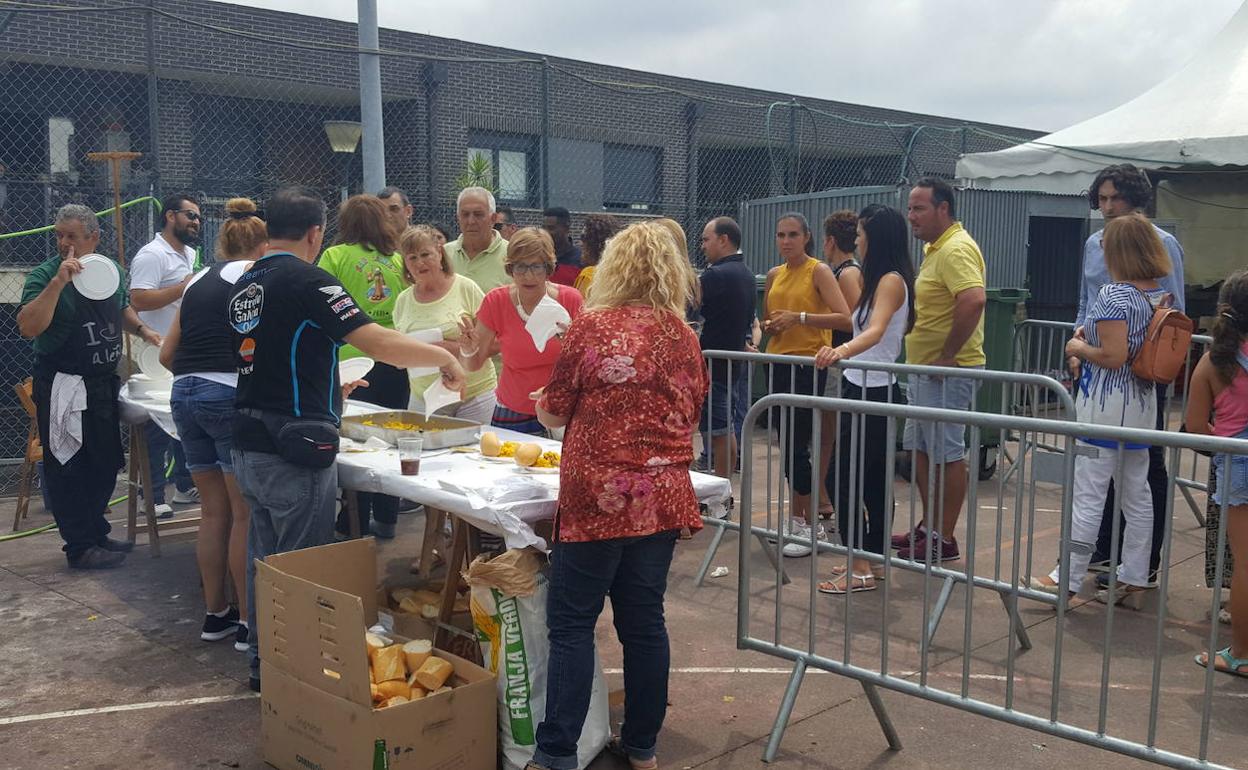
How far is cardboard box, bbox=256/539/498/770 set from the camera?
10.7 ft

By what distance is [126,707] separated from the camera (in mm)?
4164

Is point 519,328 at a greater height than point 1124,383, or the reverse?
point 519,328

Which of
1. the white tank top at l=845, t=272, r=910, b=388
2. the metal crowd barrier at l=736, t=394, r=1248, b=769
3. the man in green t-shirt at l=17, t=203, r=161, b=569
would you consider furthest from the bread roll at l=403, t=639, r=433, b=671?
the man in green t-shirt at l=17, t=203, r=161, b=569

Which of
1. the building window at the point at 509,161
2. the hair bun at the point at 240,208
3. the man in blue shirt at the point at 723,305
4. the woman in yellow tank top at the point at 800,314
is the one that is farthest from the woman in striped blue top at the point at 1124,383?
the building window at the point at 509,161

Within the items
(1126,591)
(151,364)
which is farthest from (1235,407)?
(151,364)

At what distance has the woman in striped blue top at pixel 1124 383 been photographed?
4.89 metres

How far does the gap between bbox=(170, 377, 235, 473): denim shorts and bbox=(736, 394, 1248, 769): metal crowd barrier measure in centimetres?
222

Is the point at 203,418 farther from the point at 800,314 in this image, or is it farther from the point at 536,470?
the point at 800,314

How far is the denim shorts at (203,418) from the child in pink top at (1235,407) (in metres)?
3.93

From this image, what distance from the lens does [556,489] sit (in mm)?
3758

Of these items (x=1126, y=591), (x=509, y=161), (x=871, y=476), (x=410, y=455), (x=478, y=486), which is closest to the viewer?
(x=478, y=486)

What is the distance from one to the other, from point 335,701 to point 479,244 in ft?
11.7

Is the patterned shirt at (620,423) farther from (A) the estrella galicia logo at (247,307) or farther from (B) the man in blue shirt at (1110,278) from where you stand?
(B) the man in blue shirt at (1110,278)

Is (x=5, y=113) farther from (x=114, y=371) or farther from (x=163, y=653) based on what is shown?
(x=163, y=653)
